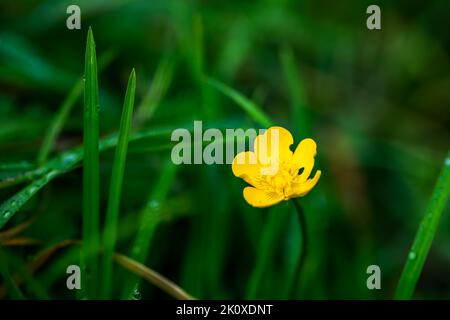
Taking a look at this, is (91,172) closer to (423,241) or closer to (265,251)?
(265,251)

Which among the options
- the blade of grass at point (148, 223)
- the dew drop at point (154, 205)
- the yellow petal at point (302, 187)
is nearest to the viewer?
the yellow petal at point (302, 187)

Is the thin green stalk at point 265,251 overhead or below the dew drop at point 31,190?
below

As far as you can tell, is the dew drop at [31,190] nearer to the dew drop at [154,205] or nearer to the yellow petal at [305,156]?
the dew drop at [154,205]

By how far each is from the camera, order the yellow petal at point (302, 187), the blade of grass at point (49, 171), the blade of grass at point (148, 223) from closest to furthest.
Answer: the yellow petal at point (302, 187)
the blade of grass at point (49, 171)
the blade of grass at point (148, 223)

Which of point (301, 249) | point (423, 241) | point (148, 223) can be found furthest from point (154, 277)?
point (423, 241)

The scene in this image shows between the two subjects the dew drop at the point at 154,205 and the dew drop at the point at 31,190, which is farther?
the dew drop at the point at 154,205

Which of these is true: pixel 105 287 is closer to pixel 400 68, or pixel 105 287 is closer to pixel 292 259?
pixel 292 259

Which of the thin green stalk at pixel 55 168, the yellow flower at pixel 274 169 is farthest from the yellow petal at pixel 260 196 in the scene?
the thin green stalk at pixel 55 168
